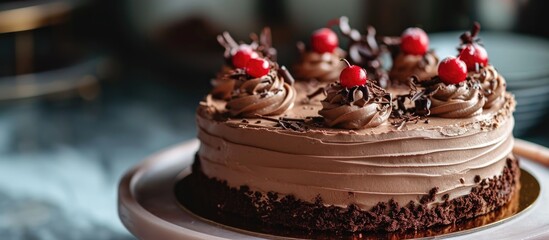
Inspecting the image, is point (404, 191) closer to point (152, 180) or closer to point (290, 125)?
point (290, 125)

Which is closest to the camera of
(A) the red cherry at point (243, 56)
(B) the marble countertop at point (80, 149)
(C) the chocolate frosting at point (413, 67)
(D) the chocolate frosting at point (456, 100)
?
(D) the chocolate frosting at point (456, 100)

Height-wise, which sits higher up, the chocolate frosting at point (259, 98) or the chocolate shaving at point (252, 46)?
the chocolate shaving at point (252, 46)

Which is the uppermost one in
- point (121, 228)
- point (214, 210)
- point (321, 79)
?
point (321, 79)

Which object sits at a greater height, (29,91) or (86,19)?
(86,19)

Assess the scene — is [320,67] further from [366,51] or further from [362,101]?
[362,101]

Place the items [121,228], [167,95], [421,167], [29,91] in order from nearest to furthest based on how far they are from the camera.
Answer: [421,167] < [121,228] < [29,91] < [167,95]

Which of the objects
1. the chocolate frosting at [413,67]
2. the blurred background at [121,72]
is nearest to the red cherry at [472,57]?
the chocolate frosting at [413,67]

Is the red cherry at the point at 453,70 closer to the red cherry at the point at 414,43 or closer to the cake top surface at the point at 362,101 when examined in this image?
the cake top surface at the point at 362,101

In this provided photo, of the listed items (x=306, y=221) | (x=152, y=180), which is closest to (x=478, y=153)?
(x=306, y=221)
